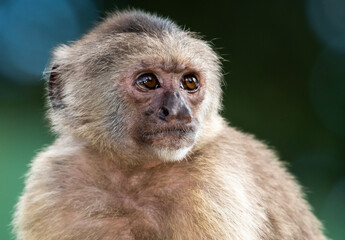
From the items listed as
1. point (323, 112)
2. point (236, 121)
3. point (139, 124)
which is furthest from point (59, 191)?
point (323, 112)

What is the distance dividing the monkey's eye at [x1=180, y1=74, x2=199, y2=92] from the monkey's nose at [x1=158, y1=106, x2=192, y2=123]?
1.30 ft

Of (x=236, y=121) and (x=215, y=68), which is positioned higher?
(x=215, y=68)

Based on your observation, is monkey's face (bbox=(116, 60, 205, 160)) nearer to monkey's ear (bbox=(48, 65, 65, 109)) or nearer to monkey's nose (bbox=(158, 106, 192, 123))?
monkey's nose (bbox=(158, 106, 192, 123))

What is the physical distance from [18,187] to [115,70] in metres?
2.59

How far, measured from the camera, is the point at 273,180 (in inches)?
176

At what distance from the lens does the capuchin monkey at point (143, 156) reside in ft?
12.4

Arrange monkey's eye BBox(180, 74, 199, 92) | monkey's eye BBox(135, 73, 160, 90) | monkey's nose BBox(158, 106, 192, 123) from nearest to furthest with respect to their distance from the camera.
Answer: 1. monkey's nose BBox(158, 106, 192, 123)
2. monkey's eye BBox(135, 73, 160, 90)
3. monkey's eye BBox(180, 74, 199, 92)

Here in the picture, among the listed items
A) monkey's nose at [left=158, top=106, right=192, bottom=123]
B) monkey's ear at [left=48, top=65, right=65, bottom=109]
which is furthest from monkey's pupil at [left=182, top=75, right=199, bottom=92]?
monkey's ear at [left=48, top=65, right=65, bottom=109]

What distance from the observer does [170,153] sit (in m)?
3.79

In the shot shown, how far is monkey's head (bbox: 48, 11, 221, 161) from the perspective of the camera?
380cm

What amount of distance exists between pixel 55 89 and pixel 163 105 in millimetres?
1060

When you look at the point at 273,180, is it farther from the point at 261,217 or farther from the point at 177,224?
the point at 177,224

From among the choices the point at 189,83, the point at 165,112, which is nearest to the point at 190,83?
the point at 189,83

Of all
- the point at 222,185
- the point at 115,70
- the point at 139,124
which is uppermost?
the point at 115,70
